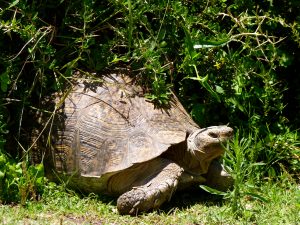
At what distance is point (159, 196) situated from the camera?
442 centimetres

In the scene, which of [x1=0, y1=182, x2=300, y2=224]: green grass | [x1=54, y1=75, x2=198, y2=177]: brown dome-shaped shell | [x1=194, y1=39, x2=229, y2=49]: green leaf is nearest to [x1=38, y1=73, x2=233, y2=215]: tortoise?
[x1=54, y1=75, x2=198, y2=177]: brown dome-shaped shell

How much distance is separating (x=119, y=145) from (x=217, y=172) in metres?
0.83

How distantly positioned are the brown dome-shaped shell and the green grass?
0.23 m

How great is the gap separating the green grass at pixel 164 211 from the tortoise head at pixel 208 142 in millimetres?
337

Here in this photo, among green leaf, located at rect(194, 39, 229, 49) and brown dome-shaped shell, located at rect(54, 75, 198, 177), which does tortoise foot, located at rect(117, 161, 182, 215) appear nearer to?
brown dome-shaped shell, located at rect(54, 75, 198, 177)

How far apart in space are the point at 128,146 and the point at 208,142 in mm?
560

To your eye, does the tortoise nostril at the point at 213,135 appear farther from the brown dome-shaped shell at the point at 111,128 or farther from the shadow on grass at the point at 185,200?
the shadow on grass at the point at 185,200

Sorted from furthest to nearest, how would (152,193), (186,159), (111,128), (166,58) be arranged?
(166,58), (186,159), (111,128), (152,193)

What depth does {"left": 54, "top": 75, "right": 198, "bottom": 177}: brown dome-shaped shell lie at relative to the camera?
14.8 feet

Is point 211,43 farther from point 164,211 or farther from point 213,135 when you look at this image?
point 164,211

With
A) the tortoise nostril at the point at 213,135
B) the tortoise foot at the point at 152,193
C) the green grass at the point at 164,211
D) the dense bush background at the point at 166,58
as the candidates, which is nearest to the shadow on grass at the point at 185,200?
the green grass at the point at 164,211

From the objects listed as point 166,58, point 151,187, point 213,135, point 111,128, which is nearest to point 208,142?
point 213,135

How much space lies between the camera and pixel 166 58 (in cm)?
502

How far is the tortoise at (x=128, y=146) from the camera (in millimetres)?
4469
